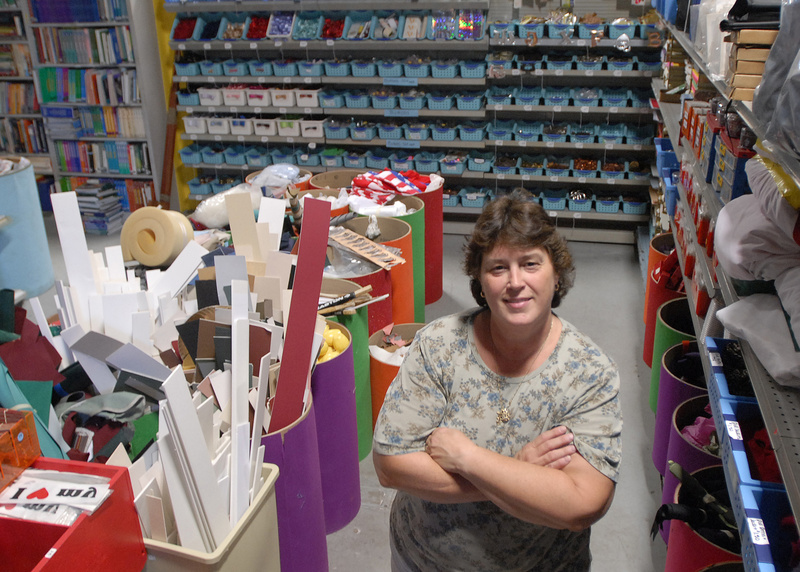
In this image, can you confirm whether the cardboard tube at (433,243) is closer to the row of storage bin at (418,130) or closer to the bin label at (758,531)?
the row of storage bin at (418,130)

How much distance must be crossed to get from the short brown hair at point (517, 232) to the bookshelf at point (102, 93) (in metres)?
5.99

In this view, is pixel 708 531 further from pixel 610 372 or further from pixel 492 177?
pixel 492 177

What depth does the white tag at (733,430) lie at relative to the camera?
1750 millimetres

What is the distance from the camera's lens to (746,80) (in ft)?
6.68

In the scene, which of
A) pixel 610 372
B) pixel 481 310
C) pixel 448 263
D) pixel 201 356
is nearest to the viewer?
pixel 610 372

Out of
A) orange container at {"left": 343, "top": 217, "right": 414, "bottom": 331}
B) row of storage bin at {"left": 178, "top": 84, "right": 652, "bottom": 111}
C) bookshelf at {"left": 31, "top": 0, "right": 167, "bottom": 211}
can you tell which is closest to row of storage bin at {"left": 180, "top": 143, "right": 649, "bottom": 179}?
row of storage bin at {"left": 178, "top": 84, "right": 652, "bottom": 111}

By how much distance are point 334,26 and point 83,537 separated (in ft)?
18.0

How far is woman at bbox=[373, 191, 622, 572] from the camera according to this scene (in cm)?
142

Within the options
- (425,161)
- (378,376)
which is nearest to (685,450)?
(378,376)

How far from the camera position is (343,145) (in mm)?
6723

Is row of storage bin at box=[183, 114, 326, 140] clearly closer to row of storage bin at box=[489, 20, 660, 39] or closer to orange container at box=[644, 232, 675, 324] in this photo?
row of storage bin at box=[489, 20, 660, 39]

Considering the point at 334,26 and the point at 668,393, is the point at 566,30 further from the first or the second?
the point at 668,393

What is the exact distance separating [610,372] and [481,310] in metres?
0.34

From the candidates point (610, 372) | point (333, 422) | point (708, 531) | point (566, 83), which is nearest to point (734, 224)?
point (610, 372)
